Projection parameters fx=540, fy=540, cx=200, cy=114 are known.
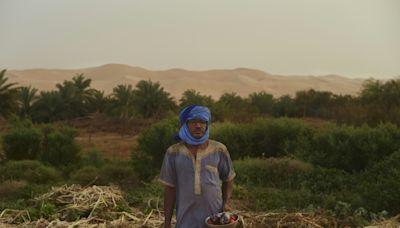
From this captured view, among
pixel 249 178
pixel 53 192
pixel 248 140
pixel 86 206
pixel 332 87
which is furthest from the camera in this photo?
pixel 332 87

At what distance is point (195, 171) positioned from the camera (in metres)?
3.58

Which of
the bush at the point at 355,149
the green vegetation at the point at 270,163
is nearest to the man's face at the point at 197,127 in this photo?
the green vegetation at the point at 270,163

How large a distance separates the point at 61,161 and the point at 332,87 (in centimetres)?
7708

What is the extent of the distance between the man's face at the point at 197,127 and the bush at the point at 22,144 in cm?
1968

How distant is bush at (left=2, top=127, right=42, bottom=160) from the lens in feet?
72.4

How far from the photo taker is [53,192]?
24.9ft

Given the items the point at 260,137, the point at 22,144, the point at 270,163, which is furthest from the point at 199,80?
the point at 270,163

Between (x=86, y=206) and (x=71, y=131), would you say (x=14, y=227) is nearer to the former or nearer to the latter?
(x=86, y=206)

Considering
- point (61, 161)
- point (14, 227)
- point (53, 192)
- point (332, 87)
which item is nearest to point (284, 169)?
point (53, 192)

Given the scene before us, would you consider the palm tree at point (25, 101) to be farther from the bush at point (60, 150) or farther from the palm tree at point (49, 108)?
the bush at point (60, 150)

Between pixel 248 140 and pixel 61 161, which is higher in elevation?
pixel 248 140

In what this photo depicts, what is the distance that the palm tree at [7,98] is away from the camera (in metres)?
32.1

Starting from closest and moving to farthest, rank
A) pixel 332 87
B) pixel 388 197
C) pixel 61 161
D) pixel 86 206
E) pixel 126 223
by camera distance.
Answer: pixel 126 223 < pixel 86 206 < pixel 388 197 < pixel 61 161 < pixel 332 87

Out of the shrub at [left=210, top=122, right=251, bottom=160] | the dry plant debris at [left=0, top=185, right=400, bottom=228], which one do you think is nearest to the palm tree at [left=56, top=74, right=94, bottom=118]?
the shrub at [left=210, top=122, right=251, bottom=160]
